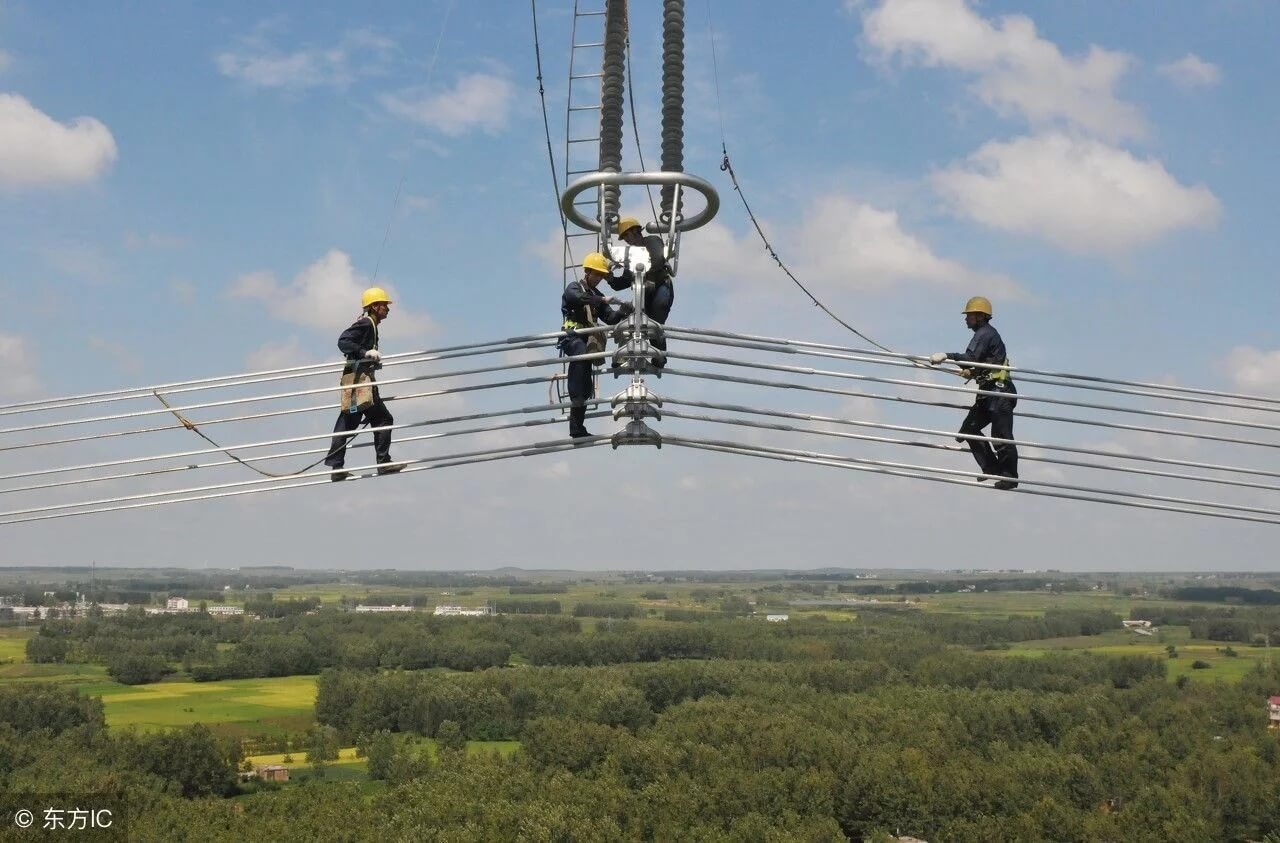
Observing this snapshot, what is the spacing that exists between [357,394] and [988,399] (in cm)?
559

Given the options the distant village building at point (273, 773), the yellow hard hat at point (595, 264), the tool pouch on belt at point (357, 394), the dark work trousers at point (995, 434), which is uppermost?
the yellow hard hat at point (595, 264)

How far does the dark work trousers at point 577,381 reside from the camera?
28.7 ft

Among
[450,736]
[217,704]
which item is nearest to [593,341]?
[450,736]

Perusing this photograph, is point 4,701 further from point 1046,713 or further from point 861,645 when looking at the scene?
point 861,645

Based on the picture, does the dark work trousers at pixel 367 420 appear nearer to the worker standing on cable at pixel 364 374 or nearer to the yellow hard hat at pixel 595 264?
the worker standing on cable at pixel 364 374

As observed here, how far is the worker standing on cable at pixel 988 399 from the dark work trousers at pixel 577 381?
108 inches

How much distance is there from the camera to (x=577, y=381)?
9.14m

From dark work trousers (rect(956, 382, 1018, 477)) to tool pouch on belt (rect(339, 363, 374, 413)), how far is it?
514 centimetres

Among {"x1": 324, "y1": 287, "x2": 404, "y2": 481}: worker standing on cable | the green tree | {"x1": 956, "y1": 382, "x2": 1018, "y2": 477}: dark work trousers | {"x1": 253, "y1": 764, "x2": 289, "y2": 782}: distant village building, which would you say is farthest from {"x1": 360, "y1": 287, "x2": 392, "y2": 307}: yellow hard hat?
the green tree

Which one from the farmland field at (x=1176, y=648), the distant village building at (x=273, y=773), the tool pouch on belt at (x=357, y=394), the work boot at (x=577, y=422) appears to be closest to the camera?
the work boot at (x=577, y=422)

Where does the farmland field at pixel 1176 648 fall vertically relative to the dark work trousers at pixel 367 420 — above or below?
below

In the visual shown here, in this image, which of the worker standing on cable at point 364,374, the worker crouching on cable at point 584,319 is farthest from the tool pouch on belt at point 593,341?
the worker standing on cable at point 364,374

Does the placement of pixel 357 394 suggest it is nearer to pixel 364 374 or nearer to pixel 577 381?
pixel 364 374

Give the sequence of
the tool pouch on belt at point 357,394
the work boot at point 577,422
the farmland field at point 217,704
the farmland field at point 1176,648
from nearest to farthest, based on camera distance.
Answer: the work boot at point 577,422
the tool pouch on belt at point 357,394
the farmland field at point 217,704
the farmland field at point 1176,648
